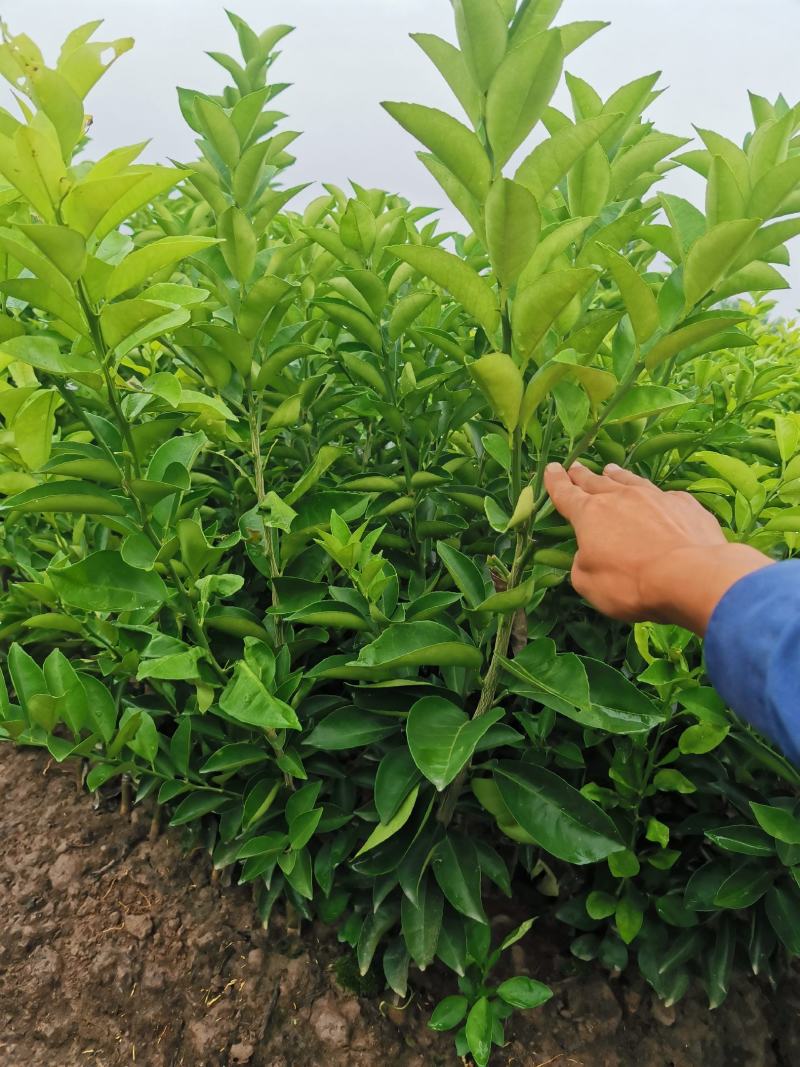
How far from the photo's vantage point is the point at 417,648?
1396mm

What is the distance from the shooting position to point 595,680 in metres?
1.42

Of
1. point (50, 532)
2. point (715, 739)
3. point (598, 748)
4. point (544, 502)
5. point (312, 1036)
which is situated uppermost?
point (544, 502)

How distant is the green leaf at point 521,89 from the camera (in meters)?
1.04

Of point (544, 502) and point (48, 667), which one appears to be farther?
point (48, 667)

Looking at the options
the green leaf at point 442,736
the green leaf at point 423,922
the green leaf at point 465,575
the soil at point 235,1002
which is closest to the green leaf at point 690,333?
the green leaf at point 465,575

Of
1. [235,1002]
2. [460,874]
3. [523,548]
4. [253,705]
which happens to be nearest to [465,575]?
[523,548]

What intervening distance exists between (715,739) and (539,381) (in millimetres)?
899

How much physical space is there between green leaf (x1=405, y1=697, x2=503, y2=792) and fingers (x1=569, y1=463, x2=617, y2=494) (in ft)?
1.50

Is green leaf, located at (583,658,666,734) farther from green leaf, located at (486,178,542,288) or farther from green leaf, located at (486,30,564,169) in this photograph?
green leaf, located at (486,30,564,169)

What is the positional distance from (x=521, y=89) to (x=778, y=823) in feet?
4.75

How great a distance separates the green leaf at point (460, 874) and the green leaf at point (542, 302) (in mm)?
1110

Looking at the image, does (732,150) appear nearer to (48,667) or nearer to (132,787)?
(48,667)

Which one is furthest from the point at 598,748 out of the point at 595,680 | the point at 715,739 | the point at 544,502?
the point at 544,502

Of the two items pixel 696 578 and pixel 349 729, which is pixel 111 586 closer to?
pixel 349 729
